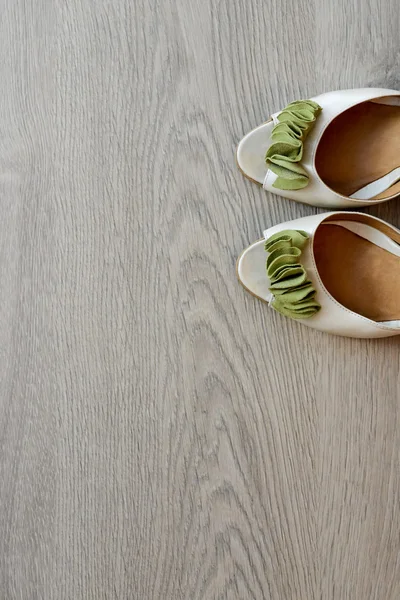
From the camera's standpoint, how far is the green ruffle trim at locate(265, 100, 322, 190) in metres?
0.71

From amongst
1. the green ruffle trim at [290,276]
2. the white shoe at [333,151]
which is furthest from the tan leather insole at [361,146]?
the green ruffle trim at [290,276]

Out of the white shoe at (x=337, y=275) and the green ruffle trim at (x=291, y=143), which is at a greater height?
the green ruffle trim at (x=291, y=143)

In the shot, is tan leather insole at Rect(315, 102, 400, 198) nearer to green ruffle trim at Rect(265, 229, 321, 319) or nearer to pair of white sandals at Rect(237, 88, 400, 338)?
pair of white sandals at Rect(237, 88, 400, 338)

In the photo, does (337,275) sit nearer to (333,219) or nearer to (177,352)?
(333,219)

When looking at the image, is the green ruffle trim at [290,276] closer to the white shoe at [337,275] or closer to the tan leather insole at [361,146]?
the white shoe at [337,275]

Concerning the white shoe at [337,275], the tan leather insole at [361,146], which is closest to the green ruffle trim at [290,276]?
the white shoe at [337,275]

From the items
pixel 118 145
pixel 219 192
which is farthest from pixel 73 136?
pixel 219 192

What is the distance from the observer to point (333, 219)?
734mm

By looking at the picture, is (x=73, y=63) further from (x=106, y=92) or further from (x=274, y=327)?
(x=274, y=327)

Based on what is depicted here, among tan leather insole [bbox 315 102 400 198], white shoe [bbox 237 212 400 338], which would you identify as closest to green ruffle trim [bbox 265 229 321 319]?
white shoe [bbox 237 212 400 338]

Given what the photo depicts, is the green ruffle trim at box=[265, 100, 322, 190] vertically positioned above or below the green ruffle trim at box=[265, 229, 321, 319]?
above

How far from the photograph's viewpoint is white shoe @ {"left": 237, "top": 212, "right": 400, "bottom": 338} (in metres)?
0.72

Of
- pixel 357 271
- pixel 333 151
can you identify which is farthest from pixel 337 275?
pixel 333 151

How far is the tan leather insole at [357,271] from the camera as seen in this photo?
29.4 inches
